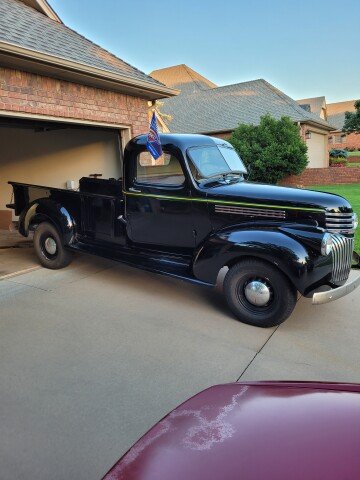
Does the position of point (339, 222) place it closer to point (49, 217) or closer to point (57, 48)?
point (49, 217)

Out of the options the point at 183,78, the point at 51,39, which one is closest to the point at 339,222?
the point at 51,39

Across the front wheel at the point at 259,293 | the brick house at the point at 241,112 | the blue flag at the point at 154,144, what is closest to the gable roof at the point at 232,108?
the brick house at the point at 241,112

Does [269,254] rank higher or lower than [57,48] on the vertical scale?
lower

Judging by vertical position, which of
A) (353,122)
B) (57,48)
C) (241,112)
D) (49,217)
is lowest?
(49,217)

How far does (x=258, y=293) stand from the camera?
13.4ft

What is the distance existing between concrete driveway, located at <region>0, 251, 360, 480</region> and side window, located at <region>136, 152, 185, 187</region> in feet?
4.98

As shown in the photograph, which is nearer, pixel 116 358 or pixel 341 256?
pixel 116 358

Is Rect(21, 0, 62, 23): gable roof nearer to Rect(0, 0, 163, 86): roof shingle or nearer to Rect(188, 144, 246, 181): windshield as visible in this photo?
Rect(0, 0, 163, 86): roof shingle

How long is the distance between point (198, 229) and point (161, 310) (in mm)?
1088

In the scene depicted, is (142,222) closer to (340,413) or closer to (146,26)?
(340,413)

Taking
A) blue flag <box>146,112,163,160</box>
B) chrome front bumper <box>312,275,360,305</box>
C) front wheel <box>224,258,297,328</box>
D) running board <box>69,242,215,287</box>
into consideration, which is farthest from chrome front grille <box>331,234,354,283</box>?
blue flag <box>146,112,163,160</box>

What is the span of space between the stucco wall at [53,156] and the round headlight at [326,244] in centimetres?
601

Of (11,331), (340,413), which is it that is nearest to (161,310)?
(11,331)

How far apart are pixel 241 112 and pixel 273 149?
23.5 feet
